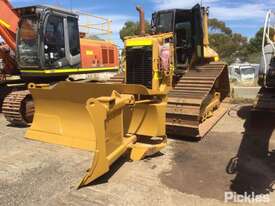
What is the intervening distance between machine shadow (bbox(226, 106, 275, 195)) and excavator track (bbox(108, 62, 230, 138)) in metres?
0.85

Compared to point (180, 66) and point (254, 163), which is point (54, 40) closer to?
point (180, 66)

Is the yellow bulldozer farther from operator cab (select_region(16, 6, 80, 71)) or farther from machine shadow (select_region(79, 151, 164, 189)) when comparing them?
operator cab (select_region(16, 6, 80, 71))

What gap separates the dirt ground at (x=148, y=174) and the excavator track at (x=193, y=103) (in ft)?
0.97

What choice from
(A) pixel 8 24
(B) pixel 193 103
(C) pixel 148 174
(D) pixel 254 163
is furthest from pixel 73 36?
(D) pixel 254 163

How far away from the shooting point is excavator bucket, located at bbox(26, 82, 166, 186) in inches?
192

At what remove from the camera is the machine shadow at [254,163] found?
428 centimetres

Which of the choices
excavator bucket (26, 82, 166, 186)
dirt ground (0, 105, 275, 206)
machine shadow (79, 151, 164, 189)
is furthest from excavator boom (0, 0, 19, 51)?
machine shadow (79, 151, 164, 189)

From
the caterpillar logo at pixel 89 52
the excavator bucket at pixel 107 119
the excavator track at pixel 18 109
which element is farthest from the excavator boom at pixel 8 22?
the excavator bucket at pixel 107 119

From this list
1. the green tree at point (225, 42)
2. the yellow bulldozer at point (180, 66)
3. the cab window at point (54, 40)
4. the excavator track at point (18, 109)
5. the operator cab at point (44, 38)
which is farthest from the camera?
the green tree at point (225, 42)

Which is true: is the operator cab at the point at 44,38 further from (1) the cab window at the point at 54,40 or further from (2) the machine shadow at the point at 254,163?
(2) the machine shadow at the point at 254,163

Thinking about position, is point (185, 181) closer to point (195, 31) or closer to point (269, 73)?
point (269, 73)

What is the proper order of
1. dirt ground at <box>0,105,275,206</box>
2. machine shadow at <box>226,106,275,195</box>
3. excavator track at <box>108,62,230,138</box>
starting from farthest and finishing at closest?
excavator track at <box>108,62,230,138</box> < machine shadow at <box>226,106,275,195</box> < dirt ground at <box>0,105,275,206</box>

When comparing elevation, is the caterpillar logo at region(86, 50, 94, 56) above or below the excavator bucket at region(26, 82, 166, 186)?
above

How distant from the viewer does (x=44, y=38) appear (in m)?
7.76
